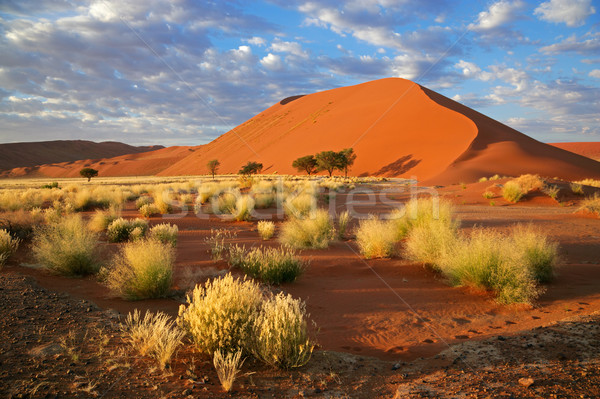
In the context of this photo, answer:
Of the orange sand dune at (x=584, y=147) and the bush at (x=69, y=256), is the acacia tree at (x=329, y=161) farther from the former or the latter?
the orange sand dune at (x=584, y=147)

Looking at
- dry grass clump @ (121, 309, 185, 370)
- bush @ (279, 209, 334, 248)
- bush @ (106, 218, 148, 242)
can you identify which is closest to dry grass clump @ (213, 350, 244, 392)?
dry grass clump @ (121, 309, 185, 370)

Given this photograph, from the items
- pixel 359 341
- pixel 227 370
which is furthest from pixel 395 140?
pixel 227 370

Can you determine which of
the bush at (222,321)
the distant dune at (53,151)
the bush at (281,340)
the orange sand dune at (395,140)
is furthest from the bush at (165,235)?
the distant dune at (53,151)

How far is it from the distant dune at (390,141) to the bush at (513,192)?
48.5ft

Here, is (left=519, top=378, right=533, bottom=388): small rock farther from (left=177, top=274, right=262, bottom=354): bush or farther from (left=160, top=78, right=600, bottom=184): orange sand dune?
(left=160, top=78, right=600, bottom=184): orange sand dune

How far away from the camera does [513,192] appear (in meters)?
19.2

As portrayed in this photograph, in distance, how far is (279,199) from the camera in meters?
18.0

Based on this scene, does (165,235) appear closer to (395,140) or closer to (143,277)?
(143,277)

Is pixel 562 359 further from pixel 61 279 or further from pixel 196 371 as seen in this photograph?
pixel 61 279

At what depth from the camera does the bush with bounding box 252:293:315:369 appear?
3.65 metres

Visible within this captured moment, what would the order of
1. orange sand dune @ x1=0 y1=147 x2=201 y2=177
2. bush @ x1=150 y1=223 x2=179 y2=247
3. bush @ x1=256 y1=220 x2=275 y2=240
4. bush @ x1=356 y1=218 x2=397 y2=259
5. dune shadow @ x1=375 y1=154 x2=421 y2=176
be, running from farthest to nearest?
orange sand dune @ x1=0 y1=147 x2=201 y2=177 → dune shadow @ x1=375 y1=154 x2=421 y2=176 → bush @ x1=256 y1=220 x2=275 y2=240 → bush @ x1=150 y1=223 x2=179 y2=247 → bush @ x1=356 y1=218 x2=397 y2=259

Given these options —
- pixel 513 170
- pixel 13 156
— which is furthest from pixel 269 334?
pixel 13 156

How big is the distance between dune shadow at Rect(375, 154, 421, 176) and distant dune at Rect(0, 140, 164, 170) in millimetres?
110118

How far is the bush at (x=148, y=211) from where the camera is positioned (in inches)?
587
